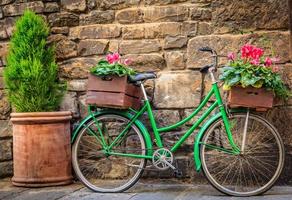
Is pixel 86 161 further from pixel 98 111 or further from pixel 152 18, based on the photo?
pixel 152 18

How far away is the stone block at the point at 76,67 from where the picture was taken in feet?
17.9

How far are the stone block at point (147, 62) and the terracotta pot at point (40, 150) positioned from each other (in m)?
0.90

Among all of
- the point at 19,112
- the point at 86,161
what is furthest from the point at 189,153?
the point at 19,112

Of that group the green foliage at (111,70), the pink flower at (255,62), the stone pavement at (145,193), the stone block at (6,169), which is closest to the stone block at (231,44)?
the pink flower at (255,62)

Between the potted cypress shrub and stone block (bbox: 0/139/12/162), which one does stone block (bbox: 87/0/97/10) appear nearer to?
the potted cypress shrub

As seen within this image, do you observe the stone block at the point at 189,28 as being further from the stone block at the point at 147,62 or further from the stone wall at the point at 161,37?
the stone block at the point at 147,62

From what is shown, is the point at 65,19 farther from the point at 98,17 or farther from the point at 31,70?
the point at 31,70

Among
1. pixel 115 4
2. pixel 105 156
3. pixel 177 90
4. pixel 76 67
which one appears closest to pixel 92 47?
pixel 76 67

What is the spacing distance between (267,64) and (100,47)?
1751mm

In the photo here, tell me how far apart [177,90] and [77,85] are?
3.52ft

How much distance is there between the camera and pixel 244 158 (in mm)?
4855

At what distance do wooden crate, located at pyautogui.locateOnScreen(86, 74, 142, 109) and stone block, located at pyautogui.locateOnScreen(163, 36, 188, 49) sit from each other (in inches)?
24.9

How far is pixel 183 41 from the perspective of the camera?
5203mm

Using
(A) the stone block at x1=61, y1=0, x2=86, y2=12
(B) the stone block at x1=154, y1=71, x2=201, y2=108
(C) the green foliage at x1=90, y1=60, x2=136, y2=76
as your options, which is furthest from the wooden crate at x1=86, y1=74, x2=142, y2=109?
(A) the stone block at x1=61, y1=0, x2=86, y2=12
